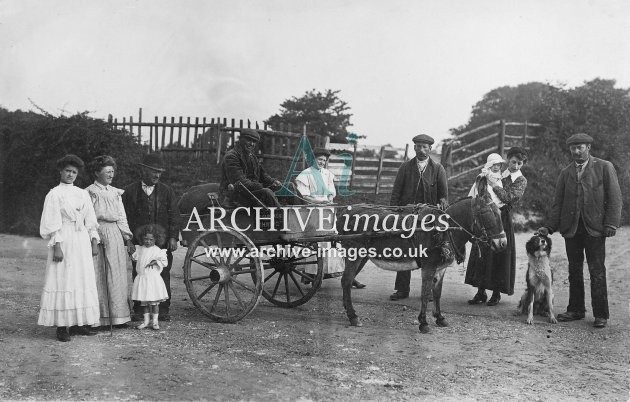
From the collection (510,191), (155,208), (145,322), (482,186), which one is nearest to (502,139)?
(510,191)

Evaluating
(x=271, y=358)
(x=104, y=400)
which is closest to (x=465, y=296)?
(x=271, y=358)

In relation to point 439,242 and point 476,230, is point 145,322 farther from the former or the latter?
point 476,230

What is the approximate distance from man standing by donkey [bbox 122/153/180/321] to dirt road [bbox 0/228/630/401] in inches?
28.6

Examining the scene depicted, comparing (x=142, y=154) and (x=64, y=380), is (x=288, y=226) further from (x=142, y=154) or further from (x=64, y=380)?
(x=142, y=154)

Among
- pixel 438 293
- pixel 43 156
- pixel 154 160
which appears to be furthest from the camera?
pixel 154 160

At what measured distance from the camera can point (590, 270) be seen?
691 centimetres

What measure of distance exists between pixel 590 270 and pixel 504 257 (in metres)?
1.12

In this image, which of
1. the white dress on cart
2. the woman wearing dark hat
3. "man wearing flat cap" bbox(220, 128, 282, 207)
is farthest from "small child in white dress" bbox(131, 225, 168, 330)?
the woman wearing dark hat

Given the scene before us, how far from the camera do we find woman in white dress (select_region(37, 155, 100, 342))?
5.68 metres

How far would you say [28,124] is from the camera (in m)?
14.2

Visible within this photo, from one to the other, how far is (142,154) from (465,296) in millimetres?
9283

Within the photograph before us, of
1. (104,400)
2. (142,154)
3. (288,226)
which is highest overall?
(142,154)

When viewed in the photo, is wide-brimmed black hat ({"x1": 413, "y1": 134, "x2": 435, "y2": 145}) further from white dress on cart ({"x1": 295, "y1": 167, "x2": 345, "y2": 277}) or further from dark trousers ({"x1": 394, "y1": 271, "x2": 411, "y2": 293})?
dark trousers ({"x1": 394, "y1": 271, "x2": 411, "y2": 293})

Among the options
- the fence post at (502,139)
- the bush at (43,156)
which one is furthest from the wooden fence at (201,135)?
the fence post at (502,139)
